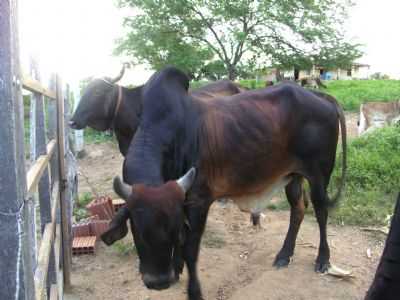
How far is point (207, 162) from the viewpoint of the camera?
11.0 feet

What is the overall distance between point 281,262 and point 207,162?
123 centimetres

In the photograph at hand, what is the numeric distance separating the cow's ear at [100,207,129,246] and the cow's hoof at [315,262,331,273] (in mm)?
1953

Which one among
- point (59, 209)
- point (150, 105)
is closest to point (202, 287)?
point (59, 209)

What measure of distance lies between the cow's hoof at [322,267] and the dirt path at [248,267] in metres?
0.06

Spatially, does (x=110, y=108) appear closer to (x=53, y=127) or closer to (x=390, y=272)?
(x=53, y=127)

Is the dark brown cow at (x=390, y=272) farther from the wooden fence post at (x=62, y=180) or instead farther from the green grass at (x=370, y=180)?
the green grass at (x=370, y=180)

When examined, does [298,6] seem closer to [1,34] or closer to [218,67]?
[218,67]

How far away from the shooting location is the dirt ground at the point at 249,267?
3.40 metres

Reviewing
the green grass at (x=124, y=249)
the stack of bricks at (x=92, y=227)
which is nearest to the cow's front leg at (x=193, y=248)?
the green grass at (x=124, y=249)

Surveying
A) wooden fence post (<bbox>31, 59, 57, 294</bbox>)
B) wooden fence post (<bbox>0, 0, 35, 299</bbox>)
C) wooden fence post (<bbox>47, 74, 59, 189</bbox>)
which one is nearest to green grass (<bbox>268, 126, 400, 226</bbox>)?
wooden fence post (<bbox>47, 74, 59, 189</bbox>)

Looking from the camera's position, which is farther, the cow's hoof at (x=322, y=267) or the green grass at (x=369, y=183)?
the green grass at (x=369, y=183)

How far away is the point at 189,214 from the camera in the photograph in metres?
3.16

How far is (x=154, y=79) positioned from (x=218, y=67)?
11.6m

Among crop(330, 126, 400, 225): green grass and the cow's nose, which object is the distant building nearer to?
crop(330, 126, 400, 225): green grass
